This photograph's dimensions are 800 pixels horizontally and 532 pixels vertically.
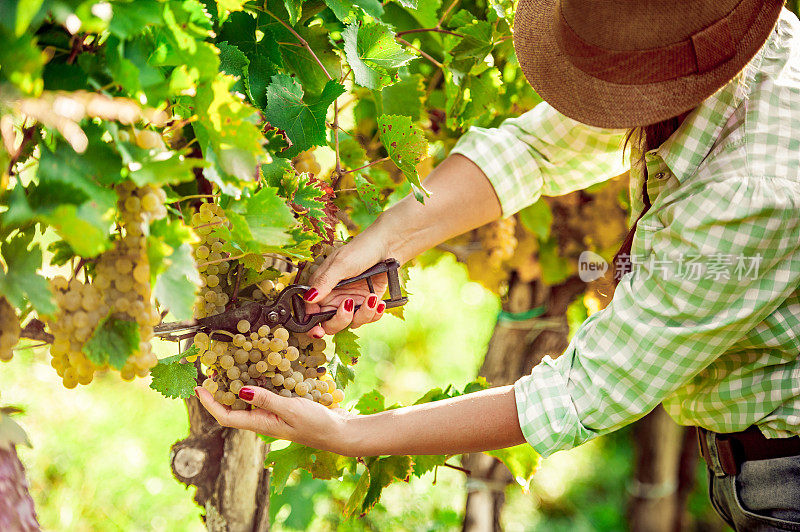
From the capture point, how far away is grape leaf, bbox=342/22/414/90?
39.5 inches

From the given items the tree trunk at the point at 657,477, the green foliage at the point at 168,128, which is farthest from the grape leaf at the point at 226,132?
the tree trunk at the point at 657,477

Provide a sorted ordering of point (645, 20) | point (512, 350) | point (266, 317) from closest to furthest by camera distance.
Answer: point (645, 20) → point (266, 317) → point (512, 350)

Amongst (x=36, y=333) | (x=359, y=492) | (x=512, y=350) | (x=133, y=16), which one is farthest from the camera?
(x=512, y=350)

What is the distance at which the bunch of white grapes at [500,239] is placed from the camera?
1.80m

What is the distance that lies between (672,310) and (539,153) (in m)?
0.56

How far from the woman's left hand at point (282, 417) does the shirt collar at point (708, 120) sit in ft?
2.16

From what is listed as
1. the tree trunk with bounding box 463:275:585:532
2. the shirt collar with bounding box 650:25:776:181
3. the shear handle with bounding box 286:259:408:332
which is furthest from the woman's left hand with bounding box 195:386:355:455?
the tree trunk with bounding box 463:275:585:532

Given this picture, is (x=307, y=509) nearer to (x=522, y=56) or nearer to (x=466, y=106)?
(x=466, y=106)

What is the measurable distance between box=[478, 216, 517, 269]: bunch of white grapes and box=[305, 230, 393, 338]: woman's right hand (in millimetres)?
653

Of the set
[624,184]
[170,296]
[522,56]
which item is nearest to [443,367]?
[624,184]

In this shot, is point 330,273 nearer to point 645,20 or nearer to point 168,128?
point 168,128

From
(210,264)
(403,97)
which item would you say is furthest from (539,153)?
(210,264)

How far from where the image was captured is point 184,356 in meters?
0.98

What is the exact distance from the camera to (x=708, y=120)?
101cm
